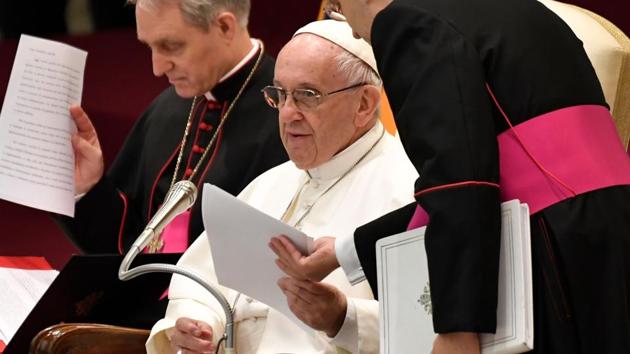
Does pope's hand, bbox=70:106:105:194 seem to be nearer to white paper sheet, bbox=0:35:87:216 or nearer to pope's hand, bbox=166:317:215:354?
white paper sheet, bbox=0:35:87:216

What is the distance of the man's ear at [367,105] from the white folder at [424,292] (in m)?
1.06

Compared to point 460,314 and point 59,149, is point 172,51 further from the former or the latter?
point 460,314

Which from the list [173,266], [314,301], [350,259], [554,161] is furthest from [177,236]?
[554,161]

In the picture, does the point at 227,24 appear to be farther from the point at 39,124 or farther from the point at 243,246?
the point at 243,246

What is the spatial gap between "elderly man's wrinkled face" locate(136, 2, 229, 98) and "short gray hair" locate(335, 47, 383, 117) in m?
0.94

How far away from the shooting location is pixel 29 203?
419 centimetres

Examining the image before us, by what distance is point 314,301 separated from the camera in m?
3.15

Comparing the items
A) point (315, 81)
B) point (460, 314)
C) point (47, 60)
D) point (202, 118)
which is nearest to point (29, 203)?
point (47, 60)

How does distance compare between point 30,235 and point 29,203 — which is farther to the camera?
point 30,235

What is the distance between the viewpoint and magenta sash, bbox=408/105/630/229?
2.51 metres

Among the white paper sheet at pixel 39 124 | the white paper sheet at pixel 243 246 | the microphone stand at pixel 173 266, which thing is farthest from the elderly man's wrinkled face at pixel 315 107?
the white paper sheet at pixel 39 124

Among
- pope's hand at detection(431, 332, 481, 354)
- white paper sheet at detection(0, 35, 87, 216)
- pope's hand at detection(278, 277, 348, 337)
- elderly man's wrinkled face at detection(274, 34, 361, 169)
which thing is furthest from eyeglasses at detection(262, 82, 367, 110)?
pope's hand at detection(431, 332, 481, 354)

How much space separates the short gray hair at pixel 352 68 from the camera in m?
3.64

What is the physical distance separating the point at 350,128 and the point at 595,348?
1360 millimetres
